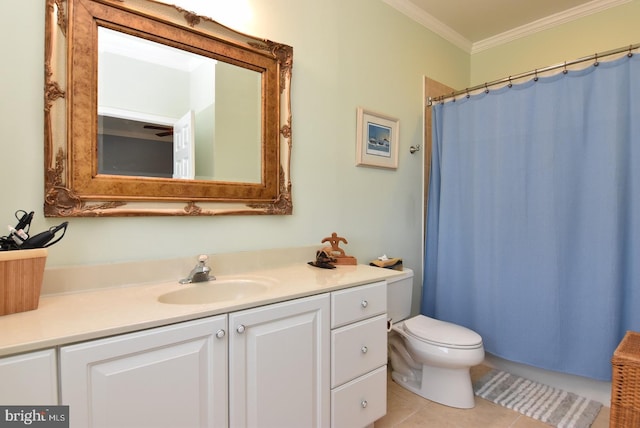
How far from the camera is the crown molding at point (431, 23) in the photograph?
232 cm

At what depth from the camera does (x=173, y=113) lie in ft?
4.67

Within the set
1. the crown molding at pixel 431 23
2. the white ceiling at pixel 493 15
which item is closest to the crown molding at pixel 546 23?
the white ceiling at pixel 493 15

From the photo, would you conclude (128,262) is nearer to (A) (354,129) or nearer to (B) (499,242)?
(A) (354,129)

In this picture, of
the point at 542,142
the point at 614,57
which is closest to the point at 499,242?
the point at 542,142

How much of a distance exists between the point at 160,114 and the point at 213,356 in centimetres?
99

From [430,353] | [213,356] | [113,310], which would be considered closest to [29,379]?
[113,310]

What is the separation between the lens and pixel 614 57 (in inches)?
70.7

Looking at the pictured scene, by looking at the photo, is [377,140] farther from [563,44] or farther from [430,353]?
[563,44]

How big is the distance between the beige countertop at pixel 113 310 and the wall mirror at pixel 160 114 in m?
0.31

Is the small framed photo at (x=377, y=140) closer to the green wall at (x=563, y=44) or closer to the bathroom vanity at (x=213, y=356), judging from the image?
the bathroom vanity at (x=213, y=356)

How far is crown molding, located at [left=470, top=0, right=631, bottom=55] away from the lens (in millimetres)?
2289

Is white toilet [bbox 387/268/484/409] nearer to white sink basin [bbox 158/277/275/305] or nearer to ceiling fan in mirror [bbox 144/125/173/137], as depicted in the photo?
white sink basin [bbox 158/277/275/305]

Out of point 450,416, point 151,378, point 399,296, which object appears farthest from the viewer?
point 399,296

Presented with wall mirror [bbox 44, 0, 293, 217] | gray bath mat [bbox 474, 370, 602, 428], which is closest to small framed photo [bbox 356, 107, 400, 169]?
wall mirror [bbox 44, 0, 293, 217]
